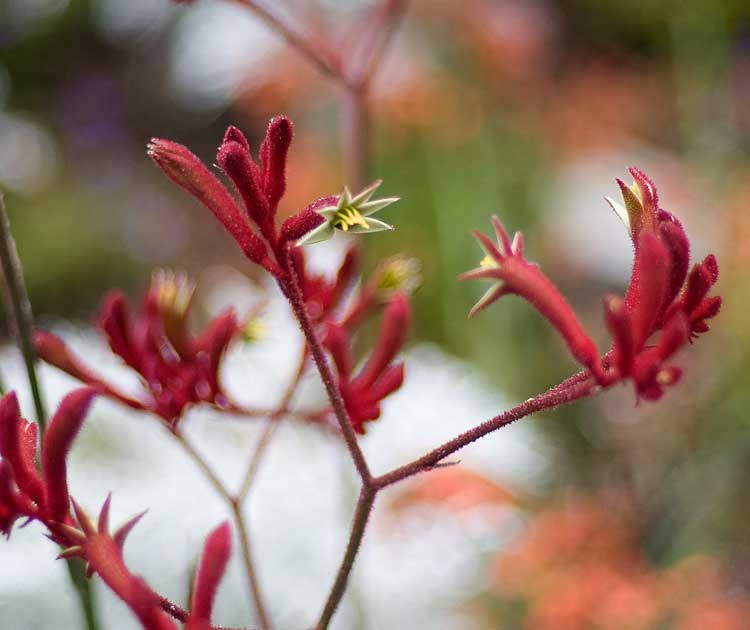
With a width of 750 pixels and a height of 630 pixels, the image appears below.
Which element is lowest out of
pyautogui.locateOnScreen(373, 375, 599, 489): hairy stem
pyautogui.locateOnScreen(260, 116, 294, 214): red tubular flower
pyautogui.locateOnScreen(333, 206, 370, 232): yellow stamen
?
pyautogui.locateOnScreen(373, 375, 599, 489): hairy stem

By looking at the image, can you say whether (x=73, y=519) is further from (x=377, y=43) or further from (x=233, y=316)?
(x=377, y=43)

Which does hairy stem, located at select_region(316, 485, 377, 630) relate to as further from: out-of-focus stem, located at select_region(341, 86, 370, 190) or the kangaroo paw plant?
out-of-focus stem, located at select_region(341, 86, 370, 190)

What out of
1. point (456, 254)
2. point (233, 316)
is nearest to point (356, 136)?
point (233, 316)

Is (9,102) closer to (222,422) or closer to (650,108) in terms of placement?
(650,108)

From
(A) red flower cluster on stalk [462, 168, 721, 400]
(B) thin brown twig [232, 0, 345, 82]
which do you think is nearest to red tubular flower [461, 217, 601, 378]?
(A) red flower cluster on stalk [462, 168, 721, 400]

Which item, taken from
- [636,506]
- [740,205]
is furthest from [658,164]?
[636,506]

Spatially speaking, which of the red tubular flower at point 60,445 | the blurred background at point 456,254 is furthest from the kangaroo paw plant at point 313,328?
the blurred background at point 456,254
